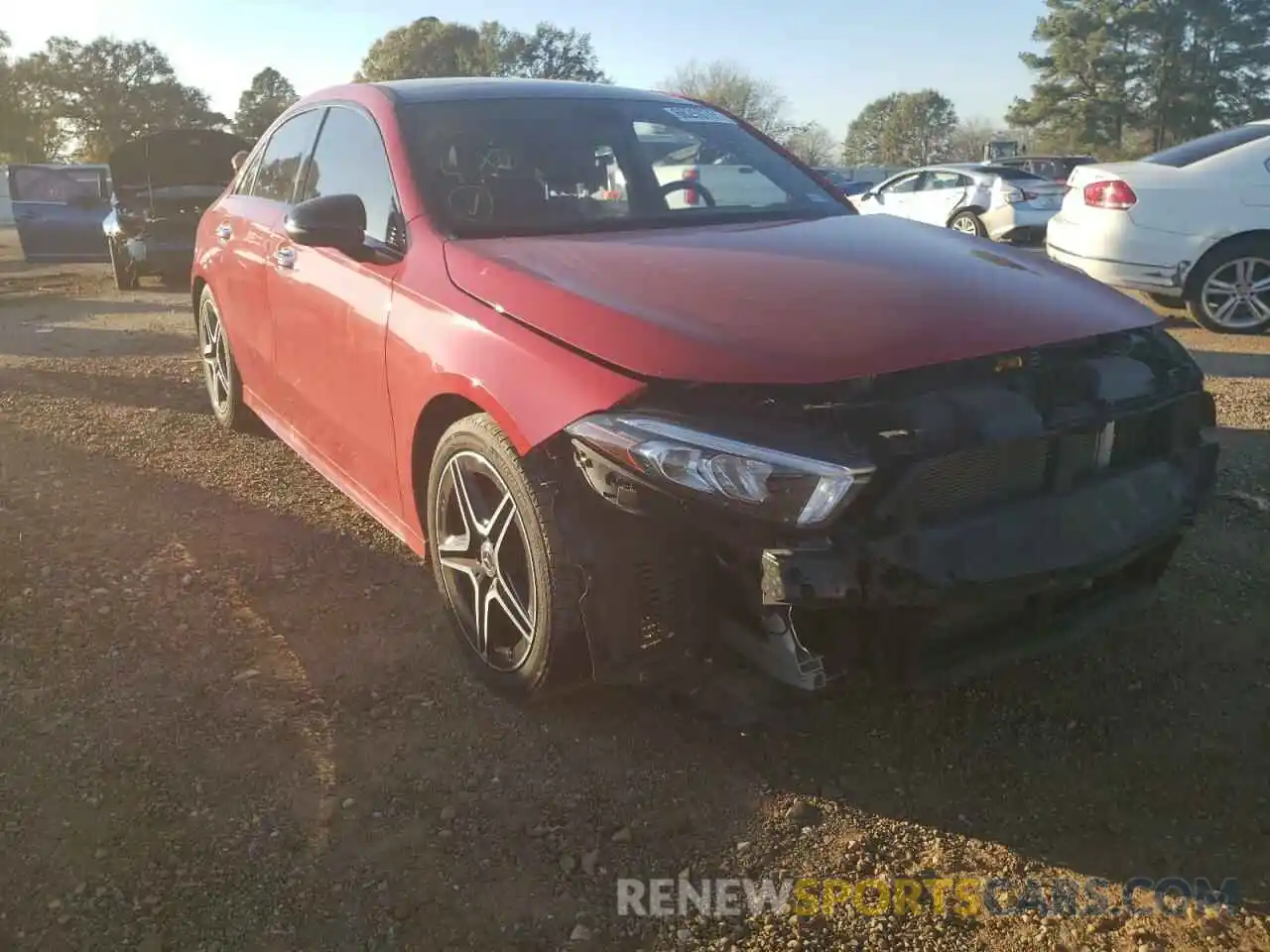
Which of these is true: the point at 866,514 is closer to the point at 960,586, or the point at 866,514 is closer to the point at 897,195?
the point at 960,586

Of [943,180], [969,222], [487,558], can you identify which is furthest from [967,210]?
[487,558]

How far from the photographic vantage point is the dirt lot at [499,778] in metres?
2.03

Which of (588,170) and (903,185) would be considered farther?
(903,185)

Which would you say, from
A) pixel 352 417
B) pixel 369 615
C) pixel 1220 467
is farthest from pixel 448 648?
pixel 1220 467

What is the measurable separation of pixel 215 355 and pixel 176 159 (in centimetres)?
801

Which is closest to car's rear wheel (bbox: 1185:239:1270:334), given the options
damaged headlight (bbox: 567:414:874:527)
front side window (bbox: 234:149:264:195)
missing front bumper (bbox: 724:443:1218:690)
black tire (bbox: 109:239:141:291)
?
missing front bumper (bbox: 724:443:1218:690)

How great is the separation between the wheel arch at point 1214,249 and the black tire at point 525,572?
627cm

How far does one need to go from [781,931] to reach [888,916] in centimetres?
22

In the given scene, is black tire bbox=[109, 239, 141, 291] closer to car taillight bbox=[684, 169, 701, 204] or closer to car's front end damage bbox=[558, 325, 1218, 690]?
car taillight bbox=[684, 169, 701, 204]

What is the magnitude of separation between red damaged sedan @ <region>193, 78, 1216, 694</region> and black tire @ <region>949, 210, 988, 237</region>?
1131 cm

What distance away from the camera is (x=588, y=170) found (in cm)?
336

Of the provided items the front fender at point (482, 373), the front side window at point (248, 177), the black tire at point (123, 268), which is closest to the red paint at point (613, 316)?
the front fender at point (482, 373)

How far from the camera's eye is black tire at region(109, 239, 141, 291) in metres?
12.1

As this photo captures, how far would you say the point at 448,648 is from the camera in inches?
120
